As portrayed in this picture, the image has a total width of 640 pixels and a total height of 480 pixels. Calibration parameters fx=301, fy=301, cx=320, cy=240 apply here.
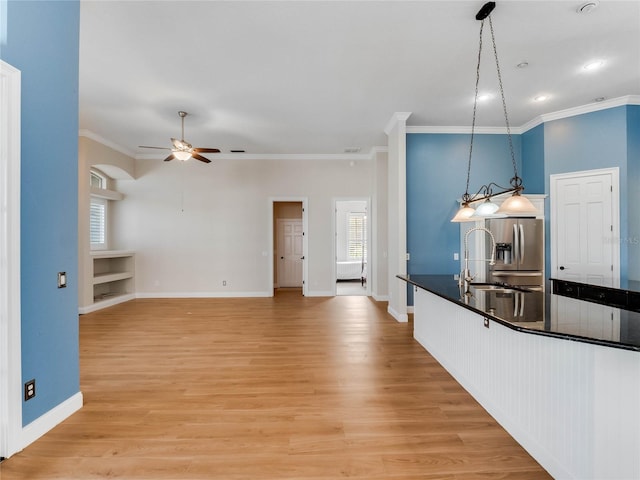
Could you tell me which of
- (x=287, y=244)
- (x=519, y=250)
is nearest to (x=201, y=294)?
(x=287, y=244)

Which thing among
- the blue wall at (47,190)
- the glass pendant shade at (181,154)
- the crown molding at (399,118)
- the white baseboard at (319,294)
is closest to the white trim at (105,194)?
the glass pendant shade at (181,154)

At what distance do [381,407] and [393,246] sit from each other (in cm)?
310

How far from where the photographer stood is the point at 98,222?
6.66 m

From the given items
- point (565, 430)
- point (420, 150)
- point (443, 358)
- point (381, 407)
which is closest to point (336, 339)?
point (443, 358)

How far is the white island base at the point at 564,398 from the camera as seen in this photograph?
54.2 inches

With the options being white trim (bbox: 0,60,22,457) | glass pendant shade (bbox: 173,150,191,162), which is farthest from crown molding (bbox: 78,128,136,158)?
white trim (bbox: 0,60,22,457)

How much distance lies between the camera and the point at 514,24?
111 inches

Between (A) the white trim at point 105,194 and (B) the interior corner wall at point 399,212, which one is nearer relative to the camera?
(B) the interior corner wall at point 399,212

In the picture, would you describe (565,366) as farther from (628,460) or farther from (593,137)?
(593,137)

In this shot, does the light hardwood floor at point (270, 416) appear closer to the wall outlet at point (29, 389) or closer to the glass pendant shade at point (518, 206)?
the wall outlet at point (29, 389)

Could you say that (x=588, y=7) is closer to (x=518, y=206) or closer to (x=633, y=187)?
(x=518, y=206)

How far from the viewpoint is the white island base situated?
138 cm

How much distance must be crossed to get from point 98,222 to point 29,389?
5742 millimetres

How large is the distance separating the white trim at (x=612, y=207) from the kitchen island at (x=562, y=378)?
125 inches
